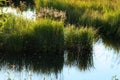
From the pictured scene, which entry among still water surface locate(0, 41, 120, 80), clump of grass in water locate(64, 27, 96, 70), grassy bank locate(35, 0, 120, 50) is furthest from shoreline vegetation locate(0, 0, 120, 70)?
grassy bank locate(35, 0, 120, 50)

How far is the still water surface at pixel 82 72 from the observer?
424 inches

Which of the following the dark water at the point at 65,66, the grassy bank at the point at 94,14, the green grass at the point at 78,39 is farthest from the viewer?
the grassy bank at the point at 94,14

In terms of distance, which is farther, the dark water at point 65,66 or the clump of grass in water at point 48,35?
the clump of grass in water at point 48,35

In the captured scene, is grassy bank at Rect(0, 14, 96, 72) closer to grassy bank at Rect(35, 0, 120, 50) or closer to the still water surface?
the still water surface

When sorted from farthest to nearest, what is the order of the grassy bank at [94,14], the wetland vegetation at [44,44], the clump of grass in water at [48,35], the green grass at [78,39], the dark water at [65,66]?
the grassy bank at [94,14], the green grass at [78,39], the clump of grass in water at [48,35], the wetland vegetation at [44,44], the dark water at [65,66]

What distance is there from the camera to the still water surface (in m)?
10.8

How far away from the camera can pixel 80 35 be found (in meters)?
13.2

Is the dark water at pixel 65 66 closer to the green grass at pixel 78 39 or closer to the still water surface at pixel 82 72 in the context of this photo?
the still water surface at pixel 82 72

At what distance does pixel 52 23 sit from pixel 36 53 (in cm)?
112

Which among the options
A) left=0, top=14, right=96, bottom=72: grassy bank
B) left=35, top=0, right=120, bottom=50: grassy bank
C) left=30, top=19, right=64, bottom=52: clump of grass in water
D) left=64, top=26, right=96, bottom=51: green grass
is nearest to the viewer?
left=0, top=14, right=96, bottom=72: grassy bank

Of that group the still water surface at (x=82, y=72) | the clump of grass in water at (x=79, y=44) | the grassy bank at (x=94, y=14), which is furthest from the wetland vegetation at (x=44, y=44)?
the grassy bank at (x=94, y=14)

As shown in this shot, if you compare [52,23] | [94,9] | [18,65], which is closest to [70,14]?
[94,9]

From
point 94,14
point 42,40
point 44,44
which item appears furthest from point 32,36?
point 94,14

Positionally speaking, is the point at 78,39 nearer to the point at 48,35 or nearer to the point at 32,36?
the point at 48,35
